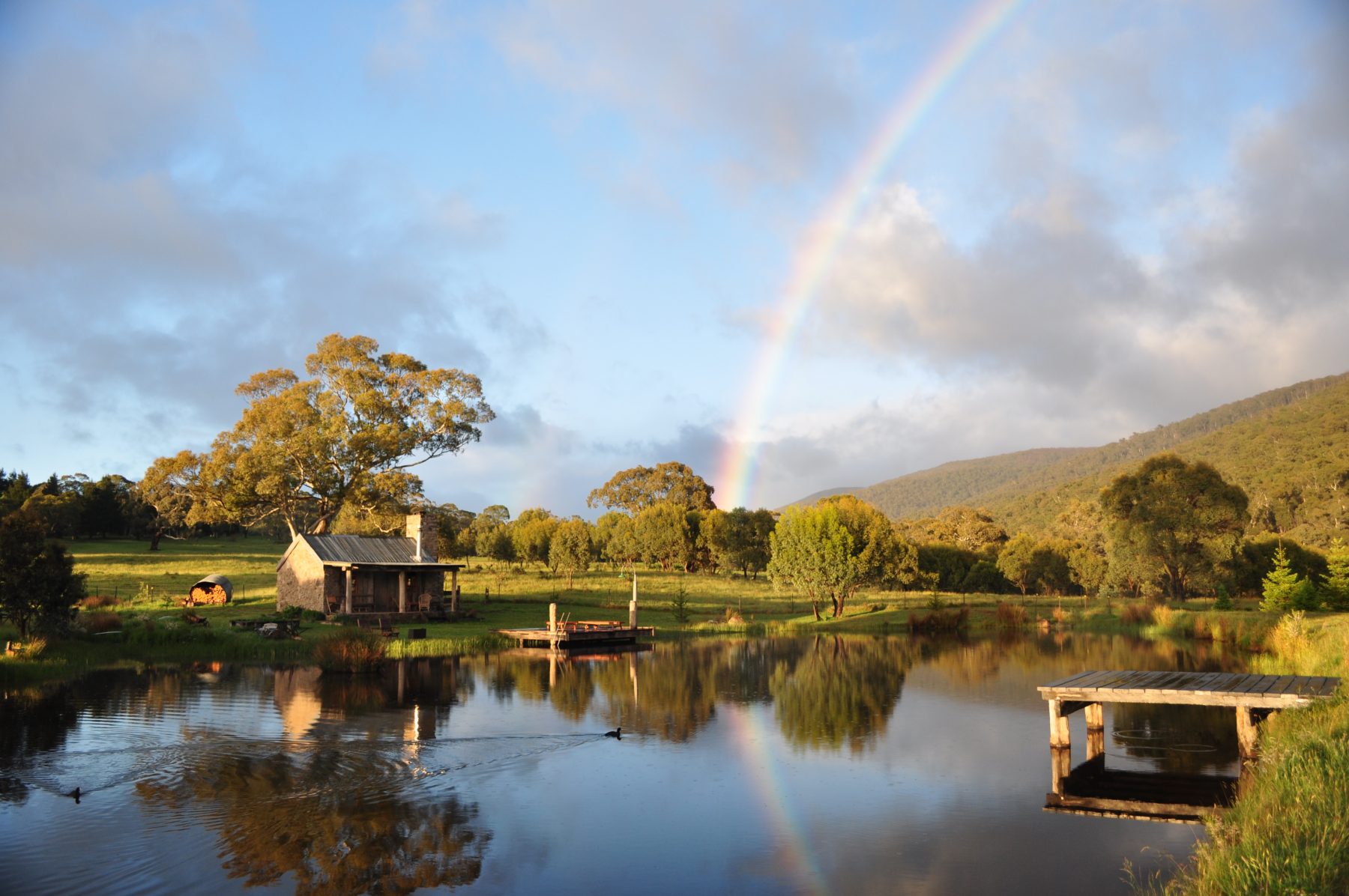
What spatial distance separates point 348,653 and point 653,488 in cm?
7576

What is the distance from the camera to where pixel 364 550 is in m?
45.7

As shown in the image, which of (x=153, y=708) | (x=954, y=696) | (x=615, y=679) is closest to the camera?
(x=153, y=708)

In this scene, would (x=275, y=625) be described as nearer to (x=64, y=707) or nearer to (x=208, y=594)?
(x=208, y=594)

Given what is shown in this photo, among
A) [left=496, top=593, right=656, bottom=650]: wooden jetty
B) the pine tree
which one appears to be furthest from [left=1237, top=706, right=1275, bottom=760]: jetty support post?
the pine tree

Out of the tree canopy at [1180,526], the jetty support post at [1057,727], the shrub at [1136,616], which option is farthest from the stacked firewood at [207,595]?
the tree canopy at [1180,526]

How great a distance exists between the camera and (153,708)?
71.1 ft

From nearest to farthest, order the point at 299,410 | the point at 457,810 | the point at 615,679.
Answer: the point at 457,810 → the point at 615,679 → the point at 299,410

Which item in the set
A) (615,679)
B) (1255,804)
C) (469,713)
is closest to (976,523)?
(615,679)

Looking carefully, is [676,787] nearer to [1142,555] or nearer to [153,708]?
[153,708]

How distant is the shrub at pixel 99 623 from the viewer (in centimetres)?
3139

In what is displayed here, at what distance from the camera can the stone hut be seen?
141ft

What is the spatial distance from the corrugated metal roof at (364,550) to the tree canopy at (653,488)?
192ft

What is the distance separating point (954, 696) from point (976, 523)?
85475 millimetres

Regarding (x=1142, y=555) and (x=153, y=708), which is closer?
(x=153, y=708)
